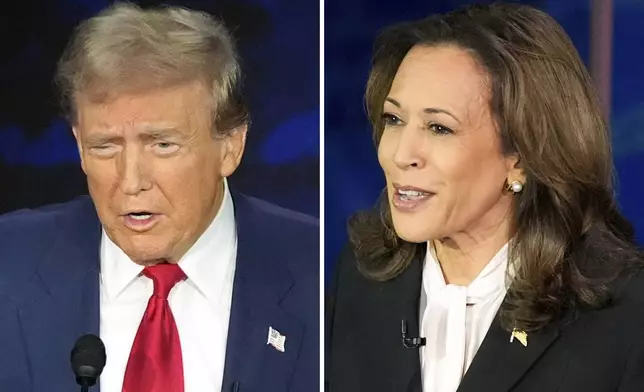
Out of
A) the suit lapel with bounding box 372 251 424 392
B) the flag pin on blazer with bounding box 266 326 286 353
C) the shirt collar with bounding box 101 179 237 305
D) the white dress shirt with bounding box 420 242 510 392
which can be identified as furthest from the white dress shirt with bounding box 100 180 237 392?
the white dress shirt with bounding box 420 242 510 392

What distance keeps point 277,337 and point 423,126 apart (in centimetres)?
62

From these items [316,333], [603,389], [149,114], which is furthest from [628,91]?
[149,114]

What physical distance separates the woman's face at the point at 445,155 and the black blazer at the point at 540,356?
0.22 metres

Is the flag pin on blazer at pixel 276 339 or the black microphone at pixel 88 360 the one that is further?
the flag pin on blazer at pixel 276 339

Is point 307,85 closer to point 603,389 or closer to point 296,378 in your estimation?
point 296,378

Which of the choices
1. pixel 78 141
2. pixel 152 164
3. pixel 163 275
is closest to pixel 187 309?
pixel 163 275

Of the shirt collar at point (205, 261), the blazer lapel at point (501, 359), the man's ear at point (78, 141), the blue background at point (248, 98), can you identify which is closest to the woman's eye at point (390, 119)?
the blue background at point (248, 98)

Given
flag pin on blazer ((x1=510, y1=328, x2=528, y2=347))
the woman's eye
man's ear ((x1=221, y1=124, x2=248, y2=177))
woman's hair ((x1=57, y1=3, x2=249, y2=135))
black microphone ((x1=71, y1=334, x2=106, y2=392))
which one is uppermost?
woman's hair ((x1=57, y1=3, x2=249, y2=135))

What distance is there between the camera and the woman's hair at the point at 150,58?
2.02m

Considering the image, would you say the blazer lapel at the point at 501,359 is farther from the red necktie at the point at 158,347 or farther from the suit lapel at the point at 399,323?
the red necktie at the point at 158,347

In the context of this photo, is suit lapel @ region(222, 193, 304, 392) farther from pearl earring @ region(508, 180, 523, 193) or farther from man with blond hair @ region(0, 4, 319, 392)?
pearl earring @ region(508, 180, 523, 193)

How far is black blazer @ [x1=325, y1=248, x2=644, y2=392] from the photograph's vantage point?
1916mm

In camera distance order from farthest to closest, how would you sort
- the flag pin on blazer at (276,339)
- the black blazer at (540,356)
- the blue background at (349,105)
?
1. the blue background at (349,105)
2. the flag pin on blazer at (276,339)
3. the black blazer at (540,356)

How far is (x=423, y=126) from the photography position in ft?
6.68
